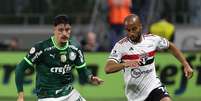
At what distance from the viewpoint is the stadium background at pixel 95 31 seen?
18297 millimetres

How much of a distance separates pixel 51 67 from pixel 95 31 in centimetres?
1068

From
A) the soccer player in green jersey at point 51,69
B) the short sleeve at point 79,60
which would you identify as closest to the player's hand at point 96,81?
the soccer player in green jersey at point 51,69

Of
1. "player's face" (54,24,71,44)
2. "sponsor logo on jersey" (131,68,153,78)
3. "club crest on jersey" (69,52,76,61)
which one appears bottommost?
"sponsor logo on jersey" (131,68,153,78)

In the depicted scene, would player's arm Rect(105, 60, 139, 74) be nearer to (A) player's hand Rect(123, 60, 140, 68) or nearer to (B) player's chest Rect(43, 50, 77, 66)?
(A) player's hand Rect(123, 60, 140, 68)

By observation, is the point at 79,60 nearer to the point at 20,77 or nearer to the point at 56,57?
the point at 56,57

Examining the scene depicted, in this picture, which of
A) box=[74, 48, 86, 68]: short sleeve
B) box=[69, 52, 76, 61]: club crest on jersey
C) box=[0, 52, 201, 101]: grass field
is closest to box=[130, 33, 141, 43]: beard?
box=[74, 48, 86, 68]: short sleeve

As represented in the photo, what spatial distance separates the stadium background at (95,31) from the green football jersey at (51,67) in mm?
7238

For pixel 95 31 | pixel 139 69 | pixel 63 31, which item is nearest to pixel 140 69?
pixel 139 69

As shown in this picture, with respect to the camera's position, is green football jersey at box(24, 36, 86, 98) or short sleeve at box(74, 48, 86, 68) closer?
green football jersey at box(24, 36, 86, 98)

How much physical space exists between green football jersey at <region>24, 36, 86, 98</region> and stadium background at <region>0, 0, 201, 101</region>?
7238mm

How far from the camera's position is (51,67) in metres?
10.8

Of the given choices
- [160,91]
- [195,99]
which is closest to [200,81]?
[195,99]

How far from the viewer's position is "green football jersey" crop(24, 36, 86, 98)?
10.8 meters

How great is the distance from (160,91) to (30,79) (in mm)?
7227
